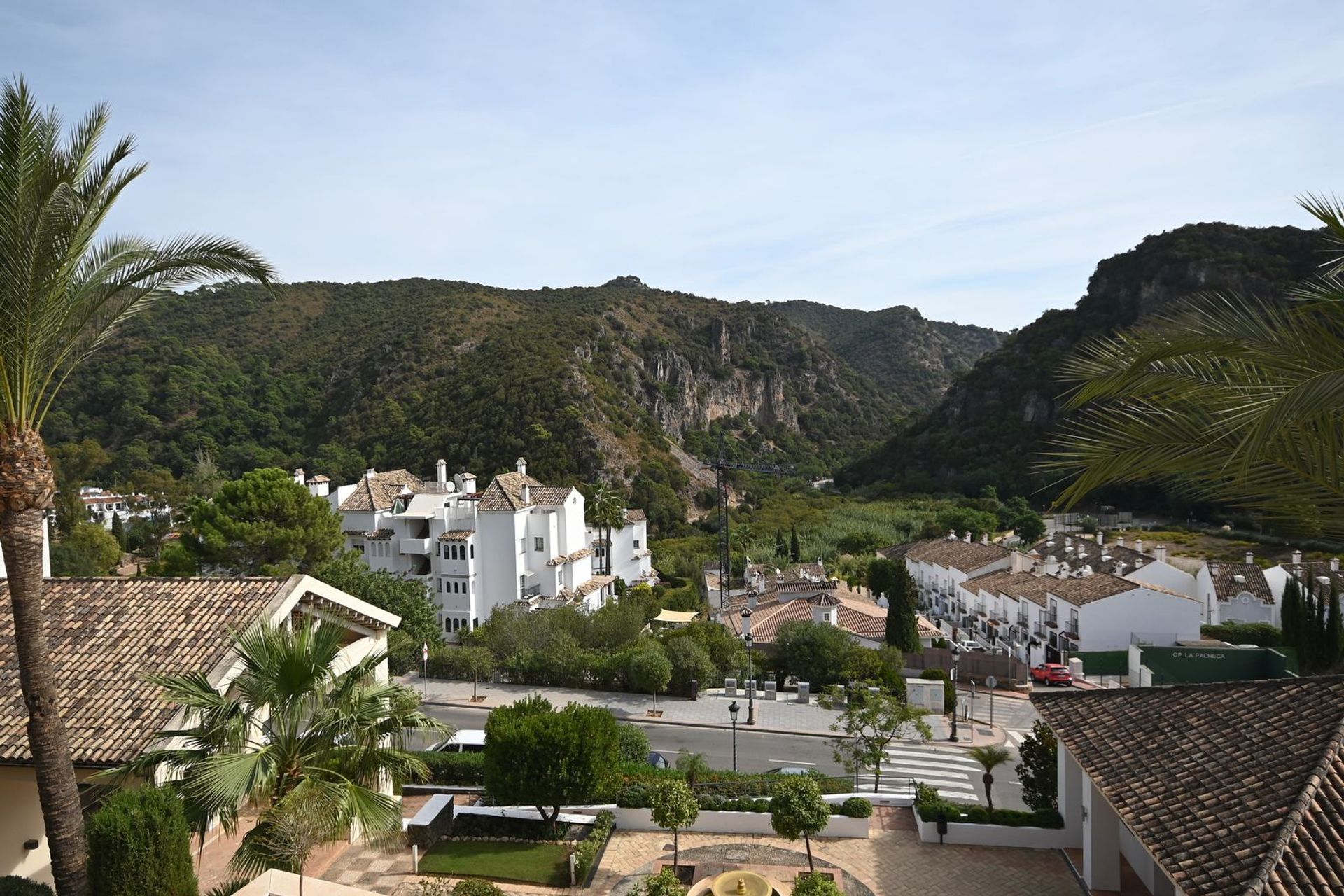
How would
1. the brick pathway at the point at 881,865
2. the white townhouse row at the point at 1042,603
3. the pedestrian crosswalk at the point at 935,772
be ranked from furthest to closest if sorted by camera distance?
the white townhouse row at the point at 1042,603 < the pedestrian crosswalk at the point at 935,772 < the brick pathway at the point at 881,865

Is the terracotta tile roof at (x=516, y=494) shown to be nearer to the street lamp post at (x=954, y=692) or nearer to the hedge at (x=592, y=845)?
the street lamp post at (x=954, y=692)

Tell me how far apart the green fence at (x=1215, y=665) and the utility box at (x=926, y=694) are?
6.69 meters

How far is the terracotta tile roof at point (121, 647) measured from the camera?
10656 mm

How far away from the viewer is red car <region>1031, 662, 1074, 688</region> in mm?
36156

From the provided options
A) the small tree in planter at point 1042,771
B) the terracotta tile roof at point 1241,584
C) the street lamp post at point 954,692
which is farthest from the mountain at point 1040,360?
the small tree in planter at point 1042,771

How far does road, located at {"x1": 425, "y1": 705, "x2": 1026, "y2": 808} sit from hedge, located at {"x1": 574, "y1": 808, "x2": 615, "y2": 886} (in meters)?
6.84

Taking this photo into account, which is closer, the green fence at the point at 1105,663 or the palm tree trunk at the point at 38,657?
the palm tree trunk at the point at 38,657

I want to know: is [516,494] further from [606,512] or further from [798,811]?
[798,811]

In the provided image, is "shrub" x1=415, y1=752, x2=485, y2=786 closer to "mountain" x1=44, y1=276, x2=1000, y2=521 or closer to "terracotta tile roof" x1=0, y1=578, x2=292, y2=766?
"terracotta tile roof" x1=0, y1=578, x2=292, y2=766

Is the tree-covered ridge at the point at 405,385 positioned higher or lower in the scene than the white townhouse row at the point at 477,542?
higher

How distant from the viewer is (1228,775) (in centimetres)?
1038

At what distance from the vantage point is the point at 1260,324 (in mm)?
5961

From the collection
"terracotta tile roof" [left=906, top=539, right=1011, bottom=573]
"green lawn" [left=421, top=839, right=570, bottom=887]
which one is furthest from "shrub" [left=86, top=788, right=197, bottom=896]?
"terracotta tile roof" [left=906, top=539, right=1011, bottom=573]

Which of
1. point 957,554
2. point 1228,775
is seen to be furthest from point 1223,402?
point 957,554
